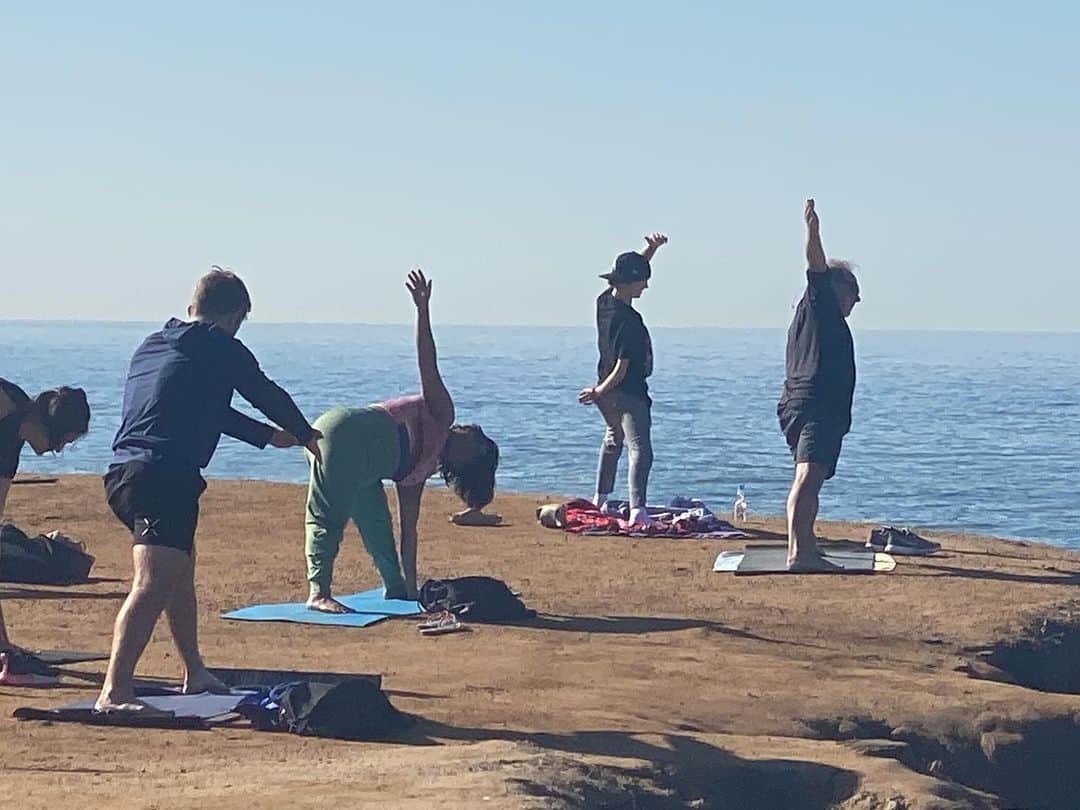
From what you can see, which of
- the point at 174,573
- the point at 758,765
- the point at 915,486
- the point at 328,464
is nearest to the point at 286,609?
the point at 328,464

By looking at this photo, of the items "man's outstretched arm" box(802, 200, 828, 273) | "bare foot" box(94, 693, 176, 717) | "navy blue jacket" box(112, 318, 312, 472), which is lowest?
"bare foot" box(94, 693, 176, 717)

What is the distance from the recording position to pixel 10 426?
9062 mm

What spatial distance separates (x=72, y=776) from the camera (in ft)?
23.5

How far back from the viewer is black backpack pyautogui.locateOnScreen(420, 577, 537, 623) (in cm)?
1084

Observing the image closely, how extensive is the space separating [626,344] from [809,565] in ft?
7.73

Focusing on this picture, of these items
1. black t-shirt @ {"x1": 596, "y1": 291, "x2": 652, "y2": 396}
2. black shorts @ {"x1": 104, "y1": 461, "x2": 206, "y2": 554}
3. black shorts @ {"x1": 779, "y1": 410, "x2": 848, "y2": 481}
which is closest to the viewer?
black shorts @ {"x1": 104, "y1": 461, "x2": 206, "y2": 554}

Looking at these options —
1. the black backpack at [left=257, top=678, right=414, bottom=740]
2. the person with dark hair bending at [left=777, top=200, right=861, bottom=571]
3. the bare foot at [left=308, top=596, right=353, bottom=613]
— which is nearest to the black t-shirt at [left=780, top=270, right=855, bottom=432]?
the person with dark hair bending at [left=777, top=200, right=861, bottom=571]

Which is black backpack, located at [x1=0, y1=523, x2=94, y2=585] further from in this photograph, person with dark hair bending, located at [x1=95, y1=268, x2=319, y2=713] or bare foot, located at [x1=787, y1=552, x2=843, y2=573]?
bare foot, located at [x1=787, y1=552, x2=843, y2=573]

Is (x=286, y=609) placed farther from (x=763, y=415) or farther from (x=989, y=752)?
(x=763, y=415)

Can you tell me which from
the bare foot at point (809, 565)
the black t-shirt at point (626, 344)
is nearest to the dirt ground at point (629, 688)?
the bare foot at point (809, 565)

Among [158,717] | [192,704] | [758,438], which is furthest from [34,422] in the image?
[758,438]

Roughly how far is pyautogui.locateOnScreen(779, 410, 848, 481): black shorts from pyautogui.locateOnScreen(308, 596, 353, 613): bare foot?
119 inches

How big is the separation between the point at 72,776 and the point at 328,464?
3.53 m

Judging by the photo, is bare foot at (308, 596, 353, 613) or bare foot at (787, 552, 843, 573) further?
bare foot at (787, 552, 843, 573)
